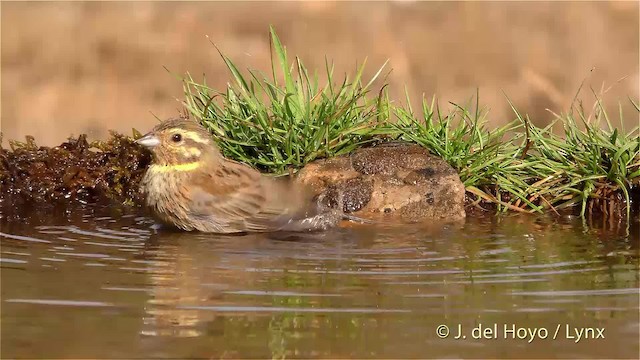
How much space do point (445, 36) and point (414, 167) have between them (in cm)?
488

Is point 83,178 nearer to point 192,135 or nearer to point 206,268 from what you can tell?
point 192,135

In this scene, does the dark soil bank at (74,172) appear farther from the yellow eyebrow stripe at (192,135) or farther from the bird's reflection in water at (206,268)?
the bird's reflection in water at (206,268)

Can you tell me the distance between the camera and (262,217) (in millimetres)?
8344

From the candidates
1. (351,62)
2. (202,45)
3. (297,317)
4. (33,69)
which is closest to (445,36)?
(351,62)

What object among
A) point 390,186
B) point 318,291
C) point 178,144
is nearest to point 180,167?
point 178,144

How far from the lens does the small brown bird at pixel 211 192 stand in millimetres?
8242

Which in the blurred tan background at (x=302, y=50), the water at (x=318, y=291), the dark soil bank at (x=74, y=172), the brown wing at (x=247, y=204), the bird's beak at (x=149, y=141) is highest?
the blurred tan background at (x=302, y=50)

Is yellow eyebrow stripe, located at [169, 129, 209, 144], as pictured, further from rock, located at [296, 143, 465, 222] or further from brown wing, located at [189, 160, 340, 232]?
rock, located at [296, 143, 465, 222]

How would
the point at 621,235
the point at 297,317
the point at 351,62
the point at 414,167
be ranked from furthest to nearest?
the point at 351,62 < the point at 414,167 < the point at 621,235 < the point at 297,317

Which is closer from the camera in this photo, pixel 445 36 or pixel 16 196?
pixel 16 196

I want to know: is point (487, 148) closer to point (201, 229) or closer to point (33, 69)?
point (201, 229)

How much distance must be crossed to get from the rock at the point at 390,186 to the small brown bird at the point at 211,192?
0.15m

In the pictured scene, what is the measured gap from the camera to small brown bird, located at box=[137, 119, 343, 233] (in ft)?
27.0

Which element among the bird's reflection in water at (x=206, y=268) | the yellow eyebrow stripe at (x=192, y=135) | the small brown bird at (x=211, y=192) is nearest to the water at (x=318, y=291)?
the bird's reflection in water at (x=206, y=268)
